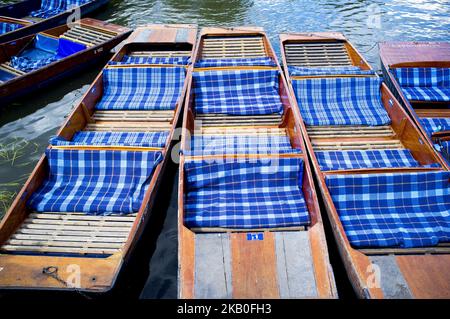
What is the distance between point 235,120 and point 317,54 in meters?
3.50

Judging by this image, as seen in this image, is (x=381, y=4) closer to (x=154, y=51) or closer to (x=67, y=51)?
(x=154, y=51)

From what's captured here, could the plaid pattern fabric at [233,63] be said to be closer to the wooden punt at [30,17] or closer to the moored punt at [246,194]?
the moored punt at [246,194]

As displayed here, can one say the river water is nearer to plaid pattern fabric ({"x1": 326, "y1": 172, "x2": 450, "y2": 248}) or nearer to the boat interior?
the boat interior

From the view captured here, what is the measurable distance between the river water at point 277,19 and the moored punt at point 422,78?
7.37ft

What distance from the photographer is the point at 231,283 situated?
4094 millimetres

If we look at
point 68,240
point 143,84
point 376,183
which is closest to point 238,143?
point 376,183

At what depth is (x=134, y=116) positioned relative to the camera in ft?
24.0

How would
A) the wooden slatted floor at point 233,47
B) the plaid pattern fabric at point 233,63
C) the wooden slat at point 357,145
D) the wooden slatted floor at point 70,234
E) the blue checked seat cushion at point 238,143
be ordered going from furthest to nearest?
1. the wooden slatted floor at point 233,47
2. the plaid pattern fabric at point 233,63
3. the wooden slat at point 357,145
4. the blue checked seat cushion at point 238,143
5. the wooden slatted floor at point 70,234

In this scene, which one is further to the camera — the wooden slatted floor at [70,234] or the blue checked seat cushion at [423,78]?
the blue checked seat cushion at [423,78]

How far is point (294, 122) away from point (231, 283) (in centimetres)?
335

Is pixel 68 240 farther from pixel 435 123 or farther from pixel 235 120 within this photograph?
pixel 435 123

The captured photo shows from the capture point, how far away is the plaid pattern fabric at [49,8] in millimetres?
12742

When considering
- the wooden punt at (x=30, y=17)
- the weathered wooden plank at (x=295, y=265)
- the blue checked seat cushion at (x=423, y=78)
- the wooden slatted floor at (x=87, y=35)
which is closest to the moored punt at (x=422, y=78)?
the blue checked seat cushion at (x=423, y=78)

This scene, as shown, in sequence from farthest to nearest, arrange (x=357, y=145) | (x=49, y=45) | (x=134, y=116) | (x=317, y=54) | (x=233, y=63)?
(x=49, y=45)
(x=317, y=54)
(x=233, y=63)
(x=134, y=116)
(x=357, y=145)
